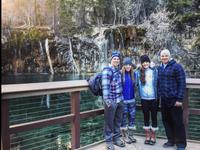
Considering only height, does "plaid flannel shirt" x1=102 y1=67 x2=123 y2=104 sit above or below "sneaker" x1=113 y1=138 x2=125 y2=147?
above

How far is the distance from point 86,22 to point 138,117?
1699 centimetres

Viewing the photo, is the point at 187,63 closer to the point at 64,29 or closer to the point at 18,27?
the point at 64,29

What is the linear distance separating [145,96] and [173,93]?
449 millimetres

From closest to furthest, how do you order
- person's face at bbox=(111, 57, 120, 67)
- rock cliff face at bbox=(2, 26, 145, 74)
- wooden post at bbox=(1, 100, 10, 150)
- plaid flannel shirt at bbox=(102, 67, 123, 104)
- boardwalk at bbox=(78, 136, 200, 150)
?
wooden post at bbox=(1, 100, 10, 150)
plaid flannel shirt at bbox=(102, 67, 123, 104)
person's face at bbox=(111, 57, 120, 67)
boardwalk at bbox=(78, 136, 200, 150)
rock cliff face at bbox=(2, 26, 145, 74)

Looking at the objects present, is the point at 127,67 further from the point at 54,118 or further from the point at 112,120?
the point at 54,118

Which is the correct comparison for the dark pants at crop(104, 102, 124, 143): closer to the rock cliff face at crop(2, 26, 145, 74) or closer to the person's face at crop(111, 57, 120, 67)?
the person's face at crop(111, 57, 120, 67)

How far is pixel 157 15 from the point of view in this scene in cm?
1842

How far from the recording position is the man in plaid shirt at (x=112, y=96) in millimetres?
3996

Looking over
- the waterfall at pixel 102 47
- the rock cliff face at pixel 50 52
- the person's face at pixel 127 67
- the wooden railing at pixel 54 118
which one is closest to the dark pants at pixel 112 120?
the wooden railing at pixel 54 118

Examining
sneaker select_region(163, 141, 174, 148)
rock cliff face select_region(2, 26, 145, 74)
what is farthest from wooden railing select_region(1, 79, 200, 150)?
rock cliff face select_region(2, 26, 145, 74)

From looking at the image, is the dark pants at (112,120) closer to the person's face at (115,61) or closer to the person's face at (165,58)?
the person's face at (115,61)

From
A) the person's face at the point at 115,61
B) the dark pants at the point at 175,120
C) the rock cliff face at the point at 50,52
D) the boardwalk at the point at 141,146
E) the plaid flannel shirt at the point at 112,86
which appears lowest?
the boardwalk at the point at 141,146

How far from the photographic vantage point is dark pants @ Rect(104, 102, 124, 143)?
413cm

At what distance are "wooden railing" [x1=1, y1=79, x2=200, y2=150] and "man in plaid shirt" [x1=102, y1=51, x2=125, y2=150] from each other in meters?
0.28
